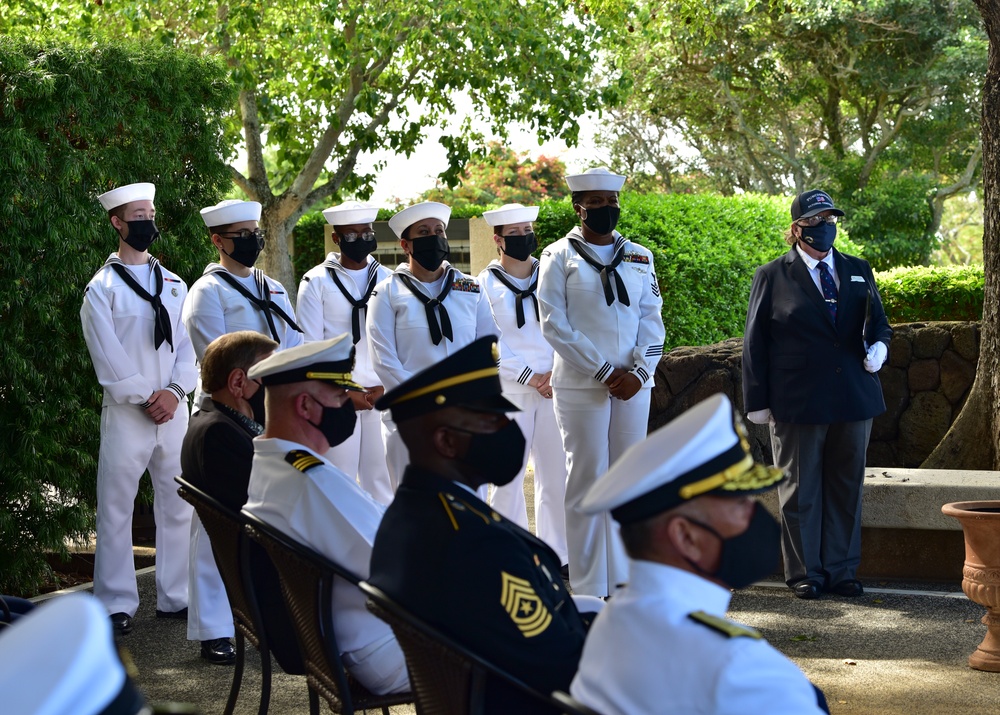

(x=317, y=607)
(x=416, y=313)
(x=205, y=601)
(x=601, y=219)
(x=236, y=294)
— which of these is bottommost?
(x=205, y=601)

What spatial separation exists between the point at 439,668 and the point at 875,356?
4.50 meters

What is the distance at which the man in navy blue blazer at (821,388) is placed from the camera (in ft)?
21.6

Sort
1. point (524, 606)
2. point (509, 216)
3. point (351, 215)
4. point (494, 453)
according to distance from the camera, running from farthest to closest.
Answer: point (509, 216), point (351, 215), point (494, 453), point (524, 606)

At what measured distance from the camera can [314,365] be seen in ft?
12.8

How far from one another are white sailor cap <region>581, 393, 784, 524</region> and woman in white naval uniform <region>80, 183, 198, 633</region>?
4.71 metres

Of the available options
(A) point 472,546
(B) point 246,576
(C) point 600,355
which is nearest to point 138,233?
(C) point 600,355

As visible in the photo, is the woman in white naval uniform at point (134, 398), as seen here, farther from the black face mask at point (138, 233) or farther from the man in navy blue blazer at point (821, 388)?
the man in navy blue blazer at point (821, 388)

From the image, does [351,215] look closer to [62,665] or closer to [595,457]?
[595,457]

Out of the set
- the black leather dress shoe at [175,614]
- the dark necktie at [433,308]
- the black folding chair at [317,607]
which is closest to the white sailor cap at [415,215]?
the dark necktie at [433,308]

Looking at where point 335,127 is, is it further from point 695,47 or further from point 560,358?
point 695,47

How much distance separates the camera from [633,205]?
13.5 metres

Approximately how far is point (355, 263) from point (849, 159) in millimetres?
22968

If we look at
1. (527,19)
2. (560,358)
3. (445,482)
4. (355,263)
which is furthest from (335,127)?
(445,482)

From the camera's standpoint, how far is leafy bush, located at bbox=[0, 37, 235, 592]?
694cm
